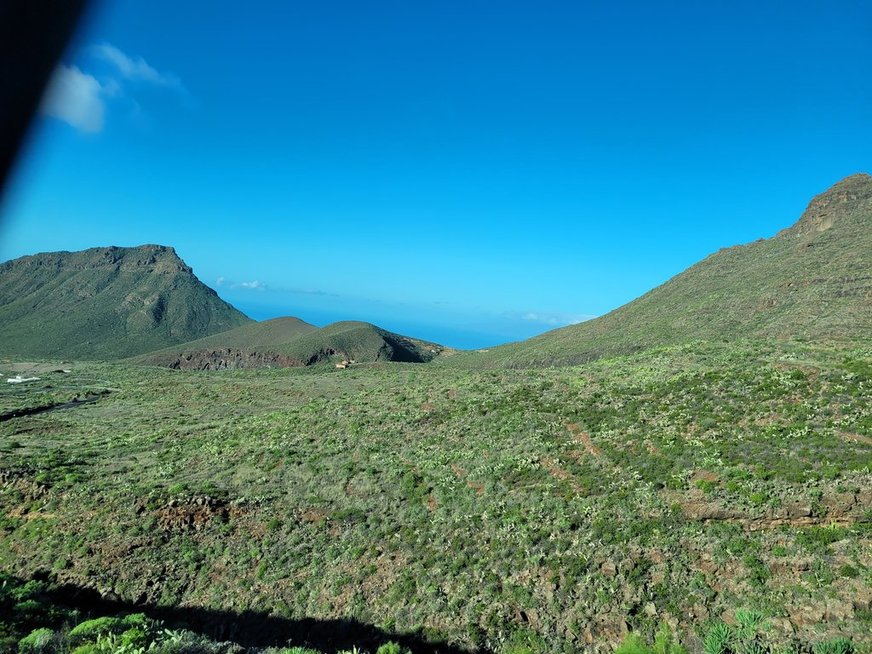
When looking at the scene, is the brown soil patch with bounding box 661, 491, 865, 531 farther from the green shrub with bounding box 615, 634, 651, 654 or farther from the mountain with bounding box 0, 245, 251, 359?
the mountain with bounding box 0, 245, 251, 359

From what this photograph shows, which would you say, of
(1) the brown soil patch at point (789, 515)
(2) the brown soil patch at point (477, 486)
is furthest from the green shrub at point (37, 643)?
(1) the brown soil patch at point (789, 515)

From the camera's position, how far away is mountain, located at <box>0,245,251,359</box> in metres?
138

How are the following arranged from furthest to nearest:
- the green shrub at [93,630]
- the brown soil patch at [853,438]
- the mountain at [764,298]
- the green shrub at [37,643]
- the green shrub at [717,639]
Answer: the mountain at [764,298] → the brown soil patch at [853,438] → the green shrub at [717,639] → the green shrub at [93,630] → the green shrub at [37,643]

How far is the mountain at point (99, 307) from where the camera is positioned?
13825 cm

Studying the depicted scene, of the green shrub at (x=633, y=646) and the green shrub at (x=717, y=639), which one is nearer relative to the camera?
the green shrub at (x=717, y=639)

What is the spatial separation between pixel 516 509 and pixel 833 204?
9456 cm

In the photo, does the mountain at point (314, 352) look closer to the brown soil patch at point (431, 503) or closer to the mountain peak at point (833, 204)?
the mountain peak at point (833, 204)

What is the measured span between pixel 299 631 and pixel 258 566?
13.3 ft

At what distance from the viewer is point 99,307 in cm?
16362

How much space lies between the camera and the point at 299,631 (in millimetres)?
14055

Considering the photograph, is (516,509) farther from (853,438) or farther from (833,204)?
(833,204)

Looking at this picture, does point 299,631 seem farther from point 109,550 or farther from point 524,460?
point 524,460

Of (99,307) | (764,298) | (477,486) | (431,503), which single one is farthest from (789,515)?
(99,307)

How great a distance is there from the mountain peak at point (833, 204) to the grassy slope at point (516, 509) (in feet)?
198
